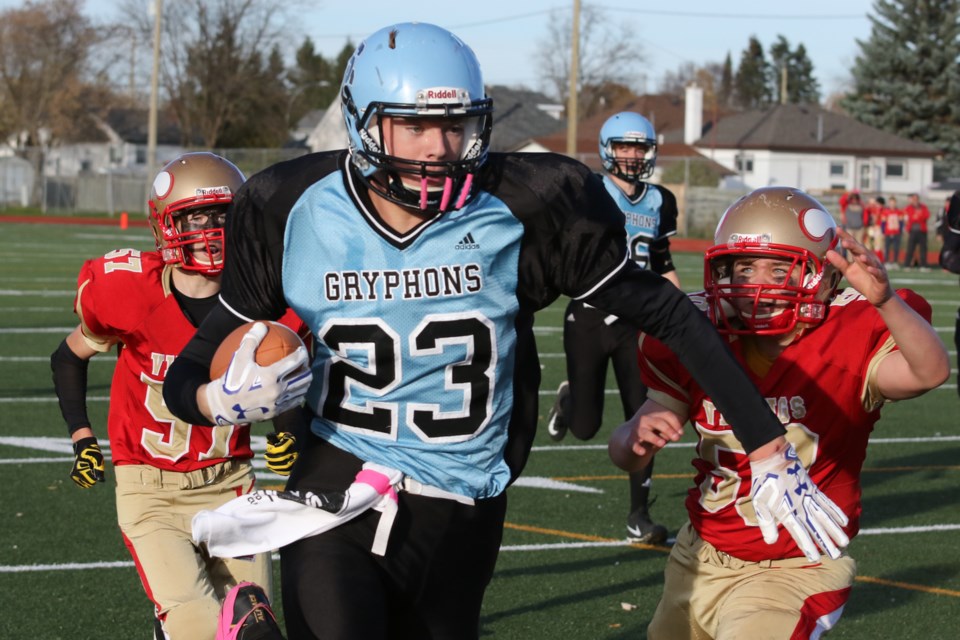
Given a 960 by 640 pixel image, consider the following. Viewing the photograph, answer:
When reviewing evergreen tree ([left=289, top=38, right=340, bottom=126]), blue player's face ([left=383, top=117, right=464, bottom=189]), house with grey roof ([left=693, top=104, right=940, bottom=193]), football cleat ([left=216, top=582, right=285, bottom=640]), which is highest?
evergreen tree ([left=289, top=38, right=340, bottom=126])

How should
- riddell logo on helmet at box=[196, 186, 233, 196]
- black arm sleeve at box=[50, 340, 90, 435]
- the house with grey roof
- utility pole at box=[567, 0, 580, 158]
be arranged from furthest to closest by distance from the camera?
the house with grey roof
utility pole at box=[567, 0, 580, 158]
black arm sleeve at box=[50, 340, 90, 435]
riddell logo on helmet at box=[196, 186, 233, 196]

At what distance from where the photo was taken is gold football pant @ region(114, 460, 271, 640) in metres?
3.94

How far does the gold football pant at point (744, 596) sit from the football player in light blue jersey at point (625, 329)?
284cm

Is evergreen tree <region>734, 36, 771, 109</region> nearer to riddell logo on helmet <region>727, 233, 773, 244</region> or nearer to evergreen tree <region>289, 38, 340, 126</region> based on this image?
evergreen tree <region>289, 38, 340, 126</region>

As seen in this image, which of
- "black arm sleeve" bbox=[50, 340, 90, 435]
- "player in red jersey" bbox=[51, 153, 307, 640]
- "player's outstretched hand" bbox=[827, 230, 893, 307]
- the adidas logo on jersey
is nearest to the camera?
the adidas logo on jersey

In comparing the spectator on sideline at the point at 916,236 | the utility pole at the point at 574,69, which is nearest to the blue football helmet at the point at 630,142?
the spectator on sideline at the point at 916,236

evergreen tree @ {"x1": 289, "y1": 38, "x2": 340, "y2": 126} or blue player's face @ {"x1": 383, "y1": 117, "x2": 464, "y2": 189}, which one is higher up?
evergreen tree @ {"x1": 289, "y1": 38, "x2": 340, "y2": 126}

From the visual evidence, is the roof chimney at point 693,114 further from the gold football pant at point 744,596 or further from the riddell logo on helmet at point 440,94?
the riddell logo on helmet at point 440,94

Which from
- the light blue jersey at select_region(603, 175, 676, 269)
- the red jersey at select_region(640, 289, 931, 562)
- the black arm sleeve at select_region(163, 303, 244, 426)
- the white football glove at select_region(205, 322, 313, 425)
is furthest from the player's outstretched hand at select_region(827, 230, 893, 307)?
the light blue jersey at select_region(603, 175, 676, 269)

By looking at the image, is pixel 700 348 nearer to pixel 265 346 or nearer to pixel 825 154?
pixel 265 346

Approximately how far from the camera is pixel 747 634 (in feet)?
10.9

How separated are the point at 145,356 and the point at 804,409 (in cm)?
204

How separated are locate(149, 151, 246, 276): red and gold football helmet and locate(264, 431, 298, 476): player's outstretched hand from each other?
663 millimetres

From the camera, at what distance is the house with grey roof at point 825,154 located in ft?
175
